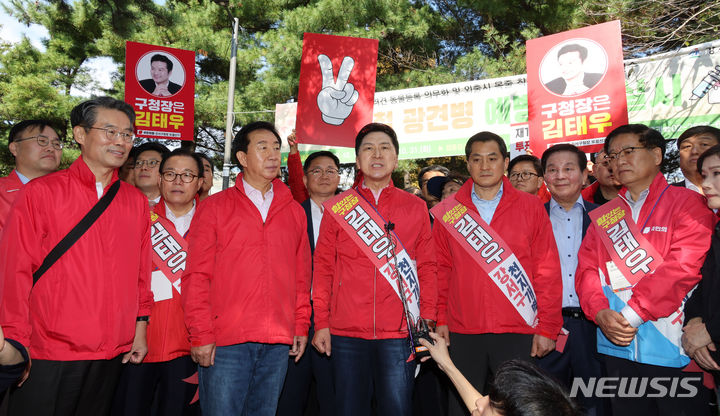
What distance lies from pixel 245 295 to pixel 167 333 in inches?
30.2

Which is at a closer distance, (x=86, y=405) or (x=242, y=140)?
(x=86, y=405)

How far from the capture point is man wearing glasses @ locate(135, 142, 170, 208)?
12.6 ft

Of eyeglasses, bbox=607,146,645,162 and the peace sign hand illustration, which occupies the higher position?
the peace sign hand illustration

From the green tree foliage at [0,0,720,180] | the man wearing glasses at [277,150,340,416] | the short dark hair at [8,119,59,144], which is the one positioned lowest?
the man wearing glasses at [277,150,340,416]

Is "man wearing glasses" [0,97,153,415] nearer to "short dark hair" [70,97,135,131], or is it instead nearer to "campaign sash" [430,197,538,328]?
"short dark hair" [70,97,135,131]

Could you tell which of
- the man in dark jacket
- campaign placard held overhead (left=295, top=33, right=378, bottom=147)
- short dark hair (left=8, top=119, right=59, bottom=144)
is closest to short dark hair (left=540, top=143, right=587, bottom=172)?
the man in dark jacket

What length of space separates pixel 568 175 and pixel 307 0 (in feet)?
39.0

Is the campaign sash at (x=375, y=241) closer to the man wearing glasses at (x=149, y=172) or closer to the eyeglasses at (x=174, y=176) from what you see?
the eyeglasses at (x=174, y=176)

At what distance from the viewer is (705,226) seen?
Answer: 8.58 feet

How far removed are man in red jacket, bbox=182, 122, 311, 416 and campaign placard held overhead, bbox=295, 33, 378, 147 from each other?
178cm

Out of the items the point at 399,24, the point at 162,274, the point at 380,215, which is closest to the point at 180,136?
the point at 162,274

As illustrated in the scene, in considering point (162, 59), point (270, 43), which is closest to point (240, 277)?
point (162, 59)

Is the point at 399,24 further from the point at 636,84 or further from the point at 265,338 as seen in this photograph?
the point at 265,338

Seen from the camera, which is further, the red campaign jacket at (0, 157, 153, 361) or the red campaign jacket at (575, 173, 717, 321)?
the red campaign jacket at (575, 173, 717, 321)
